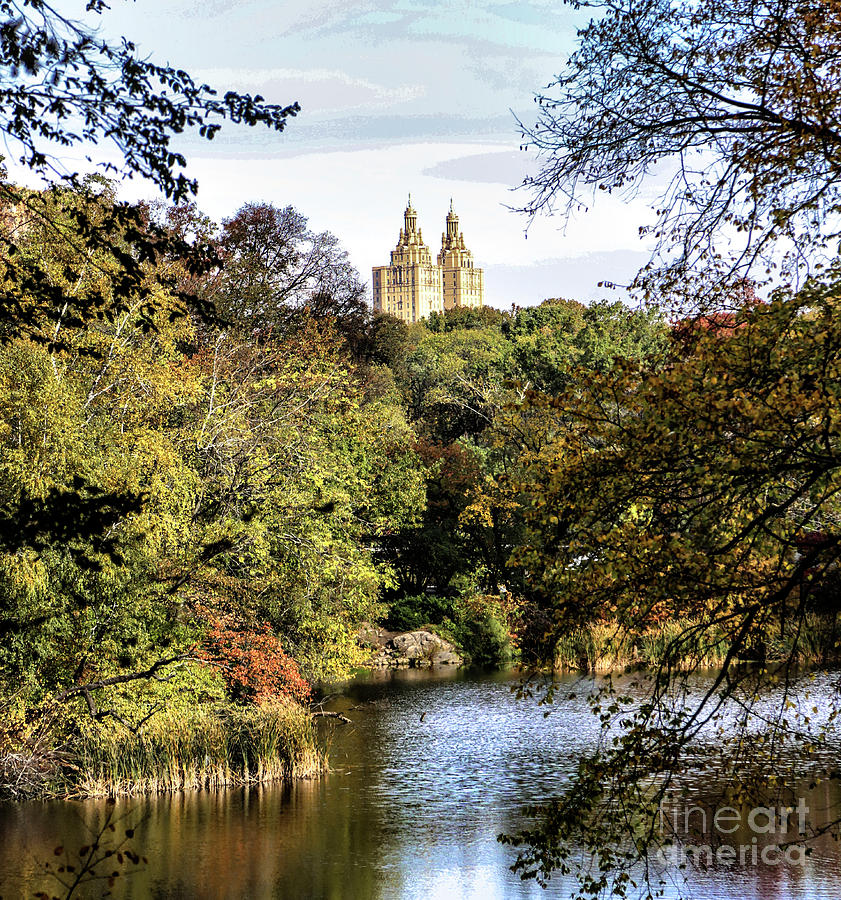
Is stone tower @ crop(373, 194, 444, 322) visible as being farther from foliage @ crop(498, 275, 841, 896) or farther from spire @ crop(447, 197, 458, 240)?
foliage @ crop(498, 275, 841, 896)

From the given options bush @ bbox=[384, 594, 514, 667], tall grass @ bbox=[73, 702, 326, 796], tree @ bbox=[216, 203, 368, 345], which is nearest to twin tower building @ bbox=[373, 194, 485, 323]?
tree @ bbox=[216, 203, 368, 345]

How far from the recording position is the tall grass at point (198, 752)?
14750 millimetres

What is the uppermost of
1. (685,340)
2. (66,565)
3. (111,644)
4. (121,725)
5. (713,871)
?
(685,340)

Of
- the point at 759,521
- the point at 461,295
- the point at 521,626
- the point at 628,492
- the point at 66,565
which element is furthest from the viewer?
the point at 461,295

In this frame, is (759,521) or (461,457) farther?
(461,457)

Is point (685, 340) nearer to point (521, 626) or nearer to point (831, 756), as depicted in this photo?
point (831, 756)

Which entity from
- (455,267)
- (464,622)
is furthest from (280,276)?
(455,267)

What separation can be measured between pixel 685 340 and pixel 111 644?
1032cm

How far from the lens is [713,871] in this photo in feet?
38.9

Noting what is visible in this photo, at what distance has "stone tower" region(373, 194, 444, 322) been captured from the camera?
170000mm

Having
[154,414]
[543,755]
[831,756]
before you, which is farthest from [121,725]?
[831,756]

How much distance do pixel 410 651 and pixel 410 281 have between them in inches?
5733

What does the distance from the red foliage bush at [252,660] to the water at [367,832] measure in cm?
132

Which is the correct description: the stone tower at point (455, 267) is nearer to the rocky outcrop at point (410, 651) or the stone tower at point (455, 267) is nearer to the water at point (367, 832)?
the rocky outcrop at point (410, 651)
